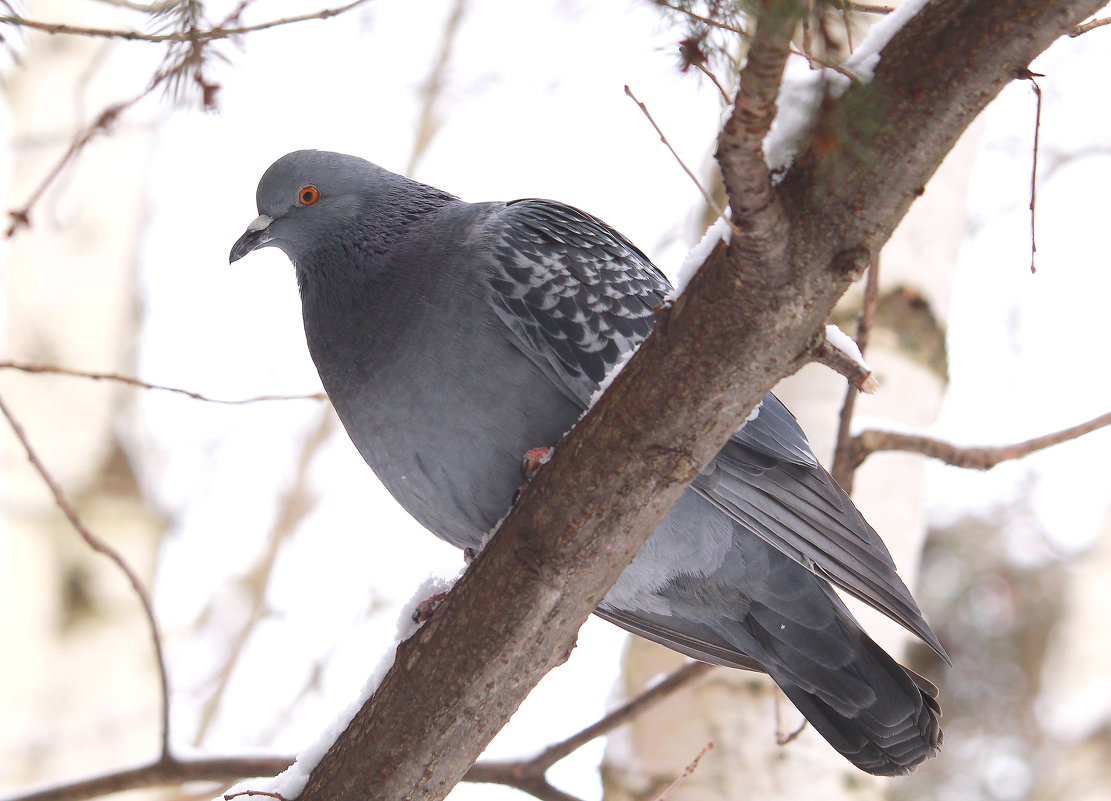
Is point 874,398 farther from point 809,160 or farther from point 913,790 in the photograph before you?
point 913,790

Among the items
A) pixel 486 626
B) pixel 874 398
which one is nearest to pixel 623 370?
pixel 486 626

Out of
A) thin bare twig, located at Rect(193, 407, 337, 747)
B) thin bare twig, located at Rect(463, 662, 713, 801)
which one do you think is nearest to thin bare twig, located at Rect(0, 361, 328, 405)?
thin bare twig, located at Rect(463, 662, 713, 801)

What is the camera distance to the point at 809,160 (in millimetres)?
2014

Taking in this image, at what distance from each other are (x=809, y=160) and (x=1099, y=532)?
26.0ft

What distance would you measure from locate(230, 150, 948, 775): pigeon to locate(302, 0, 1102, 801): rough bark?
70 cm

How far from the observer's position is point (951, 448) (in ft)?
12.5

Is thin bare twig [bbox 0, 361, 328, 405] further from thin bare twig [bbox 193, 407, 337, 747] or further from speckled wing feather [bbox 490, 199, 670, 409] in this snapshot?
thin bare twig [bbox 193, 407, 337, 747]

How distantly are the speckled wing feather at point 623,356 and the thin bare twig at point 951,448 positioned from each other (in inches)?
16.7

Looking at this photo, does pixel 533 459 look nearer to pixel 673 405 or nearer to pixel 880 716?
pixel 673 405

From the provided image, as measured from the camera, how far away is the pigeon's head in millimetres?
4141

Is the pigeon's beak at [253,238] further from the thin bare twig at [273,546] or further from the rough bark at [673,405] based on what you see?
the thin bare twig at [273,546]

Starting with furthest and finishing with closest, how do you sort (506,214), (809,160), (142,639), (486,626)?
(142,639), (506,214), (486,626), (809,160)

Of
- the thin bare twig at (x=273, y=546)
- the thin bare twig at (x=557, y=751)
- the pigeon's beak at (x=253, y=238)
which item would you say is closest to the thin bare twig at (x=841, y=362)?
the thin bare twig at (x=557, y=751)

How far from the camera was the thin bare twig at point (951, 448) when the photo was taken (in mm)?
3811
